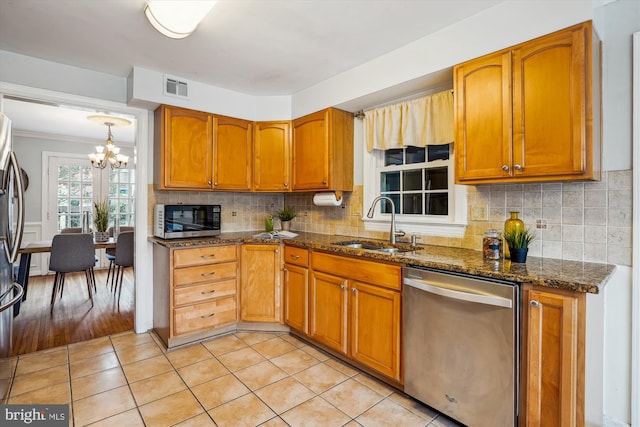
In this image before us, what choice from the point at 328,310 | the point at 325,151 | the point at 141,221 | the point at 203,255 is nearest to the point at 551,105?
the point at 325,151

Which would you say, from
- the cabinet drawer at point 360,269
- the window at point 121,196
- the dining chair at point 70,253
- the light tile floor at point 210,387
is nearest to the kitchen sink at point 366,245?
the cabinet drawer at point 360,269

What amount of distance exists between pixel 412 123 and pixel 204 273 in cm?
221

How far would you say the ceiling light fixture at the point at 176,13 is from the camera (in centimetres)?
174

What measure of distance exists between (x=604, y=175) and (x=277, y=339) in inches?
104

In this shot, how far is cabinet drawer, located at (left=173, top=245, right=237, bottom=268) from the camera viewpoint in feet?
8.93

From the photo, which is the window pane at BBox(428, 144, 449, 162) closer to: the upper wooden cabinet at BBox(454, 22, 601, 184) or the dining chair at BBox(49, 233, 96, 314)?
the upper wooden cabinet at BBox(454, 22, 601, 184)

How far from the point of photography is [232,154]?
10.9ft

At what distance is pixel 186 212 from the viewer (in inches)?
119

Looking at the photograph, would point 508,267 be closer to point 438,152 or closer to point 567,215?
point 567,215

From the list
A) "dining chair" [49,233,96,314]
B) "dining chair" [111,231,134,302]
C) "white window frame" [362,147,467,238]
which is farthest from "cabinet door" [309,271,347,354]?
"dining chair" [49,233,96,314]

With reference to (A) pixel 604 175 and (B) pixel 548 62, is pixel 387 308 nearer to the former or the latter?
(A) pixel 604 175

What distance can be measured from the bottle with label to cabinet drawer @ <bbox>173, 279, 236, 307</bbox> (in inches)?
85.4

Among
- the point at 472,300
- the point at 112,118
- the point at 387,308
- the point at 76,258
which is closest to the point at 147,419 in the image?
the point at 387,308

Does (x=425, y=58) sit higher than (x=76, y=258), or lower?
higher
